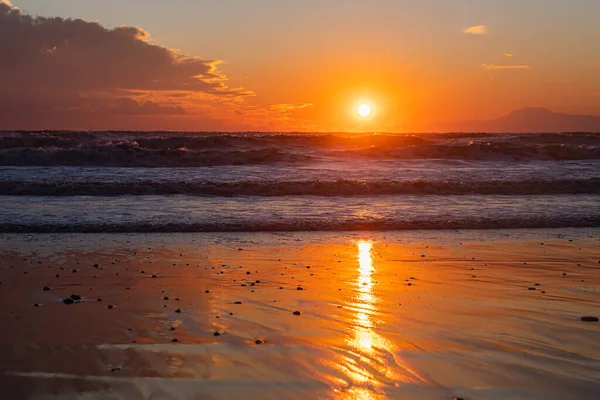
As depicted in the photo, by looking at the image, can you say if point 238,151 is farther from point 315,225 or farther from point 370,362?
point 370,362

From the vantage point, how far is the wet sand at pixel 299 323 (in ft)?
13.2

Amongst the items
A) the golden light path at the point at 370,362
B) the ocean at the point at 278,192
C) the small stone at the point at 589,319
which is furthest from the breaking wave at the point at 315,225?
the small stone at the point at 589,319

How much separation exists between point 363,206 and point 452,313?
31.1 feet

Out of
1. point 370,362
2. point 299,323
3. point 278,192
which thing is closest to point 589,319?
point 370,362

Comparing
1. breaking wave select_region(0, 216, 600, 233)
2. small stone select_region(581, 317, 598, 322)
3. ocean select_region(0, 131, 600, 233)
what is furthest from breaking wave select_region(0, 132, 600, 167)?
small stone select_region(581, 317, 598, 322)

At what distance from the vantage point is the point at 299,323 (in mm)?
5426

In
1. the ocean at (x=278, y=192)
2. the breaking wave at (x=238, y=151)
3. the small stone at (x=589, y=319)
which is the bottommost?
the small stone at (x=589, y=319)

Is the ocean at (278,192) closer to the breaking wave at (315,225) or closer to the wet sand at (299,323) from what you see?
the breaking wave at (315,225)

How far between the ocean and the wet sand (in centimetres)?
299

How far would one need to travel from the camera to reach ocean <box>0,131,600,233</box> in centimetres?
1258

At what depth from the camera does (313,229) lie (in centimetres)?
1195

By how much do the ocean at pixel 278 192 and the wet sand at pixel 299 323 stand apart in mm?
2989

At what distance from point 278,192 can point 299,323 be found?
12318 mm

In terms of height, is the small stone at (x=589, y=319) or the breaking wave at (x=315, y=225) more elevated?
the small stone at (x=589, y=319)
